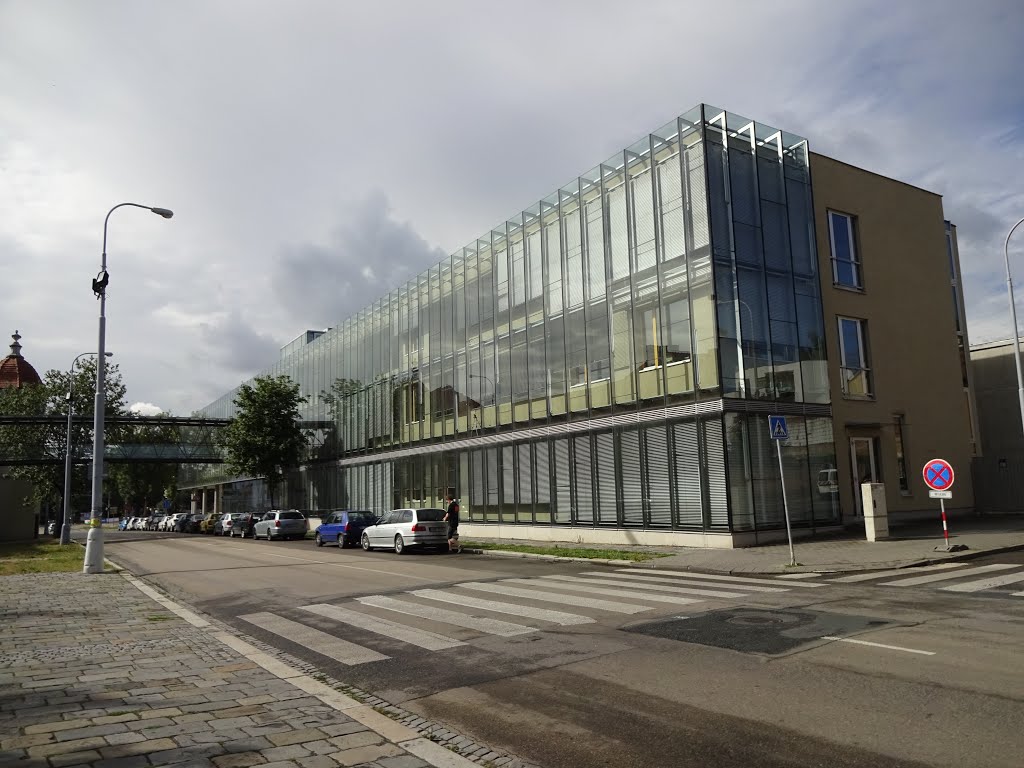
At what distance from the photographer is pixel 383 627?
9.96 meters

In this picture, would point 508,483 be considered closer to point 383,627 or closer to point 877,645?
point 383,627

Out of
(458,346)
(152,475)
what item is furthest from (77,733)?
(152,475)

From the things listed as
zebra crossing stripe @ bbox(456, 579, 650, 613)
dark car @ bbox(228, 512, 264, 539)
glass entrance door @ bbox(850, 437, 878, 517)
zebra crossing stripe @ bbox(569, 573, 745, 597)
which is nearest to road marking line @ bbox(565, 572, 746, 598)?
zebra crossing stripe @ bbox(569, 573, 745, 597)

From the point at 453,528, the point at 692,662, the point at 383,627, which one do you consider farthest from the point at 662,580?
the point at 453,528

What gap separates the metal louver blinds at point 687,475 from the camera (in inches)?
822

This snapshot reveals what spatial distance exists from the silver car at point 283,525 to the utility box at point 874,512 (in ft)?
94.5

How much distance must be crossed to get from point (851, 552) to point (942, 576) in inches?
156

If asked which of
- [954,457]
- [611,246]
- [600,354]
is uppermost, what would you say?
[611,246]

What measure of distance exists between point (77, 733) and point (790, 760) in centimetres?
505

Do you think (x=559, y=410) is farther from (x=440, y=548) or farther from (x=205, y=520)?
(x=205, y=520)

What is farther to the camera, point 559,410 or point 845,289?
point 559,410

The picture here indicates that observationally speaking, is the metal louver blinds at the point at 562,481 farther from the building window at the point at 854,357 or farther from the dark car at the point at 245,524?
the dark car at the point at 245,524

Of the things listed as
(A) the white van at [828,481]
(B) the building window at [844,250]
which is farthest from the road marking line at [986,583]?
(B) the building window at [844,250]

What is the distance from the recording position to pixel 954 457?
26906 millimetres
